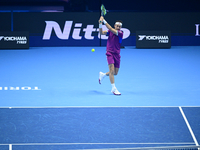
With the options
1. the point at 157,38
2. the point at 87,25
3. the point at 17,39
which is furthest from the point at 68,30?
the point at 157,38

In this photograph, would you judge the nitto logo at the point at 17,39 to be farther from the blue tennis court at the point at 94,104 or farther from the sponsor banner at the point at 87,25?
the blue tennis court at the point at 94,104

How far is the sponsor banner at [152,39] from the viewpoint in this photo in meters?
18.6

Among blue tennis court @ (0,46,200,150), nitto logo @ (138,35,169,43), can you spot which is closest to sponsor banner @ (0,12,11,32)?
blue tennis court @ (0,46,200,150)

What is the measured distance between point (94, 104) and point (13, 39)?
1138 centimetres

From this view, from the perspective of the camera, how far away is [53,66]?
43.6 ft

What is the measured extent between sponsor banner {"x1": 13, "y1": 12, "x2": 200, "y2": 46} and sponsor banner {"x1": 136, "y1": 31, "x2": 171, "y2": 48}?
42.8 inches

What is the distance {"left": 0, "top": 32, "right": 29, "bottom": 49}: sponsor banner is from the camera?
18016mm

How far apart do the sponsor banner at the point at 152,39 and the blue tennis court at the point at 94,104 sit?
13.2 ft

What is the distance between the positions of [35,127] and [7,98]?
2594mm

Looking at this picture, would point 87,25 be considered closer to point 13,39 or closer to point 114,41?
point 13,39

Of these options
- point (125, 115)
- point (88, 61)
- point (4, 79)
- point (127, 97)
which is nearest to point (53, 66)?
point (88, 61)

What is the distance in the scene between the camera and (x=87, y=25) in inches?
768

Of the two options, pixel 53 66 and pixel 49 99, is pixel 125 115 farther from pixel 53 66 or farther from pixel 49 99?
pixel 53 66

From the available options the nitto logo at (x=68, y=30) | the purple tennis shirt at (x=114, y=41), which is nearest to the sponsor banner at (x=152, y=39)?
the nitto logo at (x=68, y=30)
